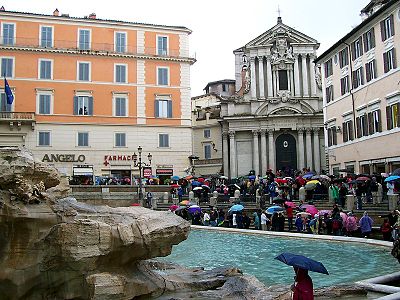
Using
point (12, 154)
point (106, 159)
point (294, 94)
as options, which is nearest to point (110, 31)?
point (106, 159)

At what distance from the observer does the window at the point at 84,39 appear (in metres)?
43.7

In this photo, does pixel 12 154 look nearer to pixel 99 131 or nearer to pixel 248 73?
pixel 99 131

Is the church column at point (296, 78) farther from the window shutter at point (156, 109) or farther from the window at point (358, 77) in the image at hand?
the window at point (358, 77)

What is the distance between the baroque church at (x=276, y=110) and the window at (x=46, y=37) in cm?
1914

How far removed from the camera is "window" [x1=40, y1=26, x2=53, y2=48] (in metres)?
42.7

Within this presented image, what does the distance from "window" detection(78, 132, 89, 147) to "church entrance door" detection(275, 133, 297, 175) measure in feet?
66.0

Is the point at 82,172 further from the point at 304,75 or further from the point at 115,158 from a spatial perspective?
the point at 304,75

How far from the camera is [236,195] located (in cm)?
3183

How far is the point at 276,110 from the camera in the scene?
50219mm

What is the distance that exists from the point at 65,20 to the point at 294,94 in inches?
972

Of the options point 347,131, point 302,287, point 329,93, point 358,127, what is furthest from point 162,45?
point 302,287

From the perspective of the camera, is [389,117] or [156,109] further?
[156,109]

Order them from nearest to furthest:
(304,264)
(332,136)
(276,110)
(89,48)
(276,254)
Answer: (304,264) → (276,254) → (332,136) → (89,48) → (276,110)

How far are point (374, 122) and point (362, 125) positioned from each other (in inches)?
72.4
